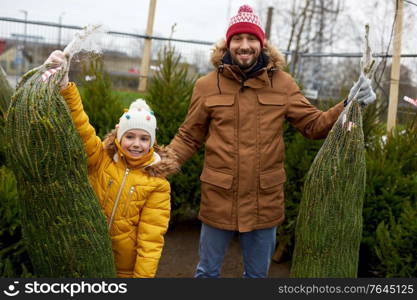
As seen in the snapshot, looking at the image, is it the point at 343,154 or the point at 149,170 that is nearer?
the point at 343,154

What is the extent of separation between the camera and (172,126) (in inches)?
170

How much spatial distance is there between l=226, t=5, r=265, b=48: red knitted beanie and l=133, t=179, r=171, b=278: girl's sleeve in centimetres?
102

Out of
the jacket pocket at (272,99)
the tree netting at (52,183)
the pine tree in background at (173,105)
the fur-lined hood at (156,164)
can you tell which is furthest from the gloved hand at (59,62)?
the pine tree in background at (173,105)

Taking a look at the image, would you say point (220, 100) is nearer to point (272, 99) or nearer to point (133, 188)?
point (272, 99)

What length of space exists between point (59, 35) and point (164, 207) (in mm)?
4912

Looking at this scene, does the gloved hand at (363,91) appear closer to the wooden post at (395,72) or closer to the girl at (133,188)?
the girl at (133,188)

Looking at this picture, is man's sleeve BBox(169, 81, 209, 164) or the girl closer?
the girl

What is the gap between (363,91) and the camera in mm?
2145

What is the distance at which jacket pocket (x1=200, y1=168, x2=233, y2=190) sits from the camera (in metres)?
2.58

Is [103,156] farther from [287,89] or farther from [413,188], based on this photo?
[413,188]

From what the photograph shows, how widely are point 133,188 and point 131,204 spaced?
0.26 ft

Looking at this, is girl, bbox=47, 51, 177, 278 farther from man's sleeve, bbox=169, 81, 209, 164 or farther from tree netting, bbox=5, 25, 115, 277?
man's sleeve, bbox=169, 81, 209, 164

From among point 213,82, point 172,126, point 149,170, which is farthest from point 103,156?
point 172,126

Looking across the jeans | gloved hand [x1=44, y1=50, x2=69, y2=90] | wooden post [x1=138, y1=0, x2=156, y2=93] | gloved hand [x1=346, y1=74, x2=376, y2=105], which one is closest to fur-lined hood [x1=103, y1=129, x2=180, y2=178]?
gloved hand [x1=44, y1=50, x2=69, y2=90]
